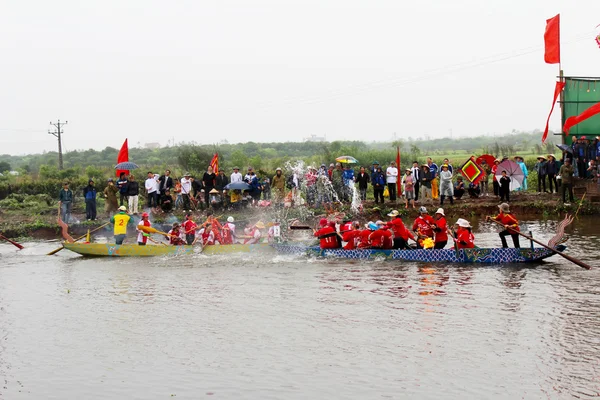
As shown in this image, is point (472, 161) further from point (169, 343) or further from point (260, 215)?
point (169, 343)

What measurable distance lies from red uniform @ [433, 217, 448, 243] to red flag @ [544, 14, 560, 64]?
11640 mm

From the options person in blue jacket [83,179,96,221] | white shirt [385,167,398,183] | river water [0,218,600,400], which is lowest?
river water [0,218,600,400]

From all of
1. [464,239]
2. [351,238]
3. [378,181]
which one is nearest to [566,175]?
[378,181]

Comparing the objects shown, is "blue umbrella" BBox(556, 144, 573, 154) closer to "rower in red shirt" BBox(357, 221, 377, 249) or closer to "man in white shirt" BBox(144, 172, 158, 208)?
"rower in red shirt" BBox(357, 221, 377, 249)

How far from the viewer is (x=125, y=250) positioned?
A: 22859mm

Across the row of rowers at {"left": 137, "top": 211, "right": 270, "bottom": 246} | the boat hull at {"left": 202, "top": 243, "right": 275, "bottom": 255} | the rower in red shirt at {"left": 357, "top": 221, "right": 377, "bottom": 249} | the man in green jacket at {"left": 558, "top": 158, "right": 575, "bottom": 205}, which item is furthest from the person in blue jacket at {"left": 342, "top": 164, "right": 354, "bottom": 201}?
the rower in red shirt at {"left": 357, "top": 221, "right": 377, "bottom": 249}

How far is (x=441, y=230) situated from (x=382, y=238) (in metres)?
1.53

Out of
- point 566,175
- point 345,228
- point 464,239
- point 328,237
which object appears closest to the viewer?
point 464,239

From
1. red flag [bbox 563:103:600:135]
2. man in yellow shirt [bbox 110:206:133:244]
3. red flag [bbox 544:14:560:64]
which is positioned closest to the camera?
man in yellow shirt [bbox 110:206:133:244]

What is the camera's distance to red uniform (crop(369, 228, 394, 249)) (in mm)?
19438

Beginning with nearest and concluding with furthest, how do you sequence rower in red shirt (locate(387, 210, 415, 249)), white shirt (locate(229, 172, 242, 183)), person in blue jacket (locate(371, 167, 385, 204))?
rower in red shirt (locate(387, 210, 415, 249)), person in blue jacket (locate(371, 167, 385, 204)), white shirt (locate(229, 172, 242, 183))

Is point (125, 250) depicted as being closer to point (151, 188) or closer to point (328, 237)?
point (151, 188)

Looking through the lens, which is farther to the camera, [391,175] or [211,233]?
[391,175]

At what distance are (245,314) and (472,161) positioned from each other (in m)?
14.4
